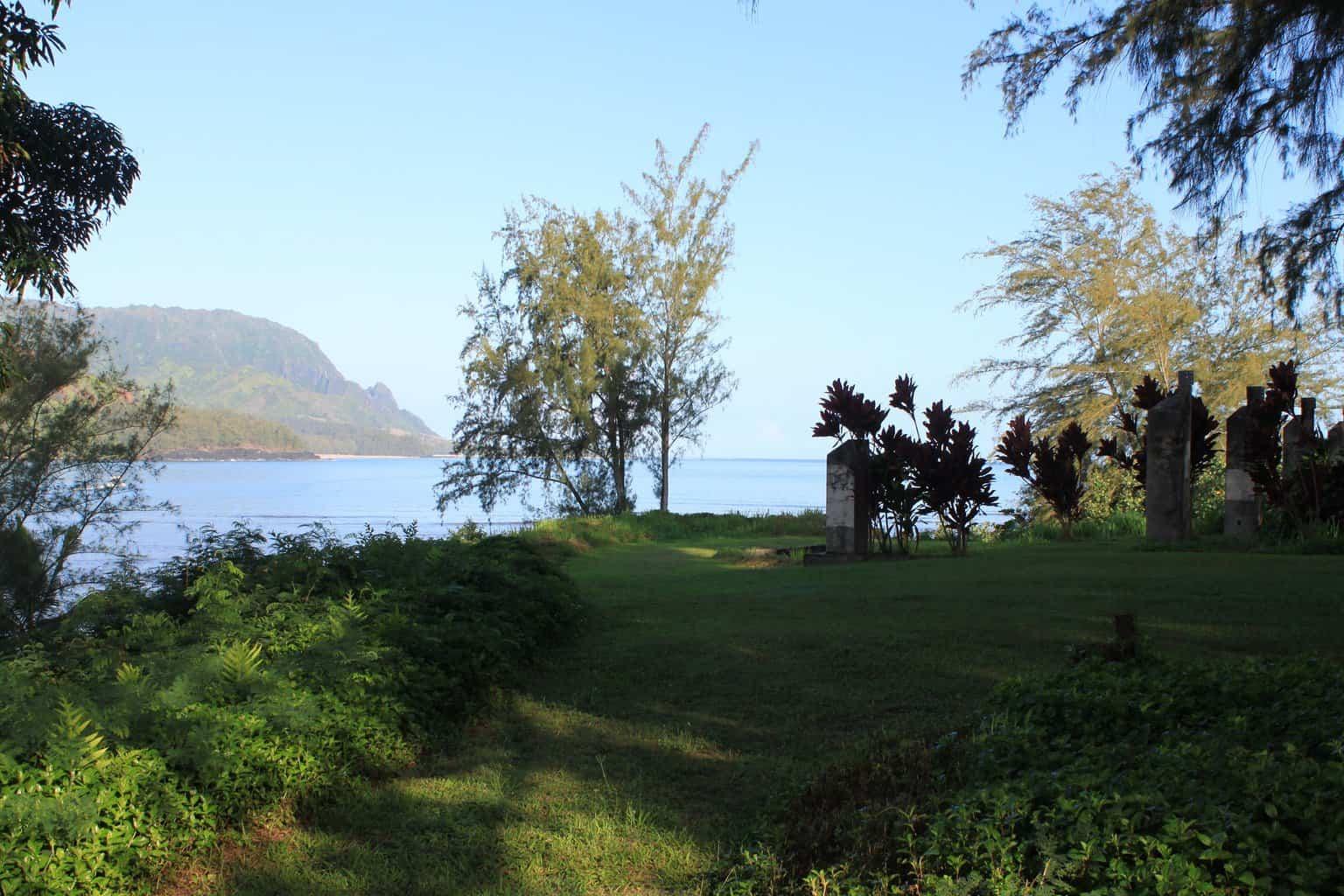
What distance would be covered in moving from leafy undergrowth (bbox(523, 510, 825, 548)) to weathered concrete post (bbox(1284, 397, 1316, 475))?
714 cm

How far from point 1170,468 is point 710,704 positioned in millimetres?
8346

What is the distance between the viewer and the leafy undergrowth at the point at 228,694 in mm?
3477

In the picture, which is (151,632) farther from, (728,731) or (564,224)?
(564,224)

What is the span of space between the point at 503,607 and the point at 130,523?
17.6 metres

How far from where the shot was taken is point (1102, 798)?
2758 millimetres

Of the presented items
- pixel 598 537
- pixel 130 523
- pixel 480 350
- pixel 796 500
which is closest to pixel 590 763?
pixel 598 537

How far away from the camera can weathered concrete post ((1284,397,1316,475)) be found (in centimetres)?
1194

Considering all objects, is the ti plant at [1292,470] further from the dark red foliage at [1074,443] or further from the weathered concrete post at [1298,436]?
the dark red foliage at [1074,443]

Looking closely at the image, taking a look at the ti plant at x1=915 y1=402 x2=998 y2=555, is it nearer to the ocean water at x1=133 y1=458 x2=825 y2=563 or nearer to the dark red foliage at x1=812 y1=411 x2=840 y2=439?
the dark red foliage at x1=812 y1=411 x2=840 y2=439

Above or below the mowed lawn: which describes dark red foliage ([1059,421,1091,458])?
above

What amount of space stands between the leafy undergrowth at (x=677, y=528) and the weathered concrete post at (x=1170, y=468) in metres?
6.19

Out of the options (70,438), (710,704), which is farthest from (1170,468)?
(70,438)

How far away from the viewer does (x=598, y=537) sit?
650 inches

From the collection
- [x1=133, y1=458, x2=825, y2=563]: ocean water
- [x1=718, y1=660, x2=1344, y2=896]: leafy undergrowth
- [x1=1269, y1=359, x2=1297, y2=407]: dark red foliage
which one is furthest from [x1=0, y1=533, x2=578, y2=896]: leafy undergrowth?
[x1=133, y1=458, x2=825, y2=563]: ocean water
